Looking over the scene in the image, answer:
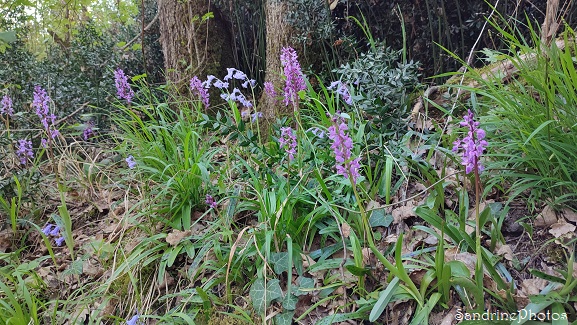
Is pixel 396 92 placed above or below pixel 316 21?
below

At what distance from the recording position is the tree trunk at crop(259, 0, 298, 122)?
10.3 feet

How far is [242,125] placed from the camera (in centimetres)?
213

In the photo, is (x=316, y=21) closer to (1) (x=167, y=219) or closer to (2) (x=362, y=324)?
(1) (x=167, y=219)

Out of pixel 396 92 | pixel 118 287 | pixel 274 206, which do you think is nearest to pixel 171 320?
pixel 118 287

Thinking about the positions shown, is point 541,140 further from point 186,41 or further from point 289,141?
point 186,41

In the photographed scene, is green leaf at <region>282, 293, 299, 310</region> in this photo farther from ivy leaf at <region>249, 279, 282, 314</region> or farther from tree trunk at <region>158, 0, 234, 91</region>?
tree trunk at <region>158, 0, 234, 91</region>

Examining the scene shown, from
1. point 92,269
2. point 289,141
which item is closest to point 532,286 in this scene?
point 289,141

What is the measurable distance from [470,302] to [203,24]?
11.0 ft

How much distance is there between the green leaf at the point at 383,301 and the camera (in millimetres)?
1353

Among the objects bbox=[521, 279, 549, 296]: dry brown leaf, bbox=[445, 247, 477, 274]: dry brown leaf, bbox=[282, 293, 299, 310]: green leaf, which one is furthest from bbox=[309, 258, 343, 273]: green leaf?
bbox=[521, 279, 549, 296]: dry brown leaf

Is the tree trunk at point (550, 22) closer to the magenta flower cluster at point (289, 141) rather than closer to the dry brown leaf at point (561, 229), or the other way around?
the dry brown leaf at point (561, 229)

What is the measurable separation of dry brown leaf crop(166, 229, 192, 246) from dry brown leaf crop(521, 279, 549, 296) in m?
1.50

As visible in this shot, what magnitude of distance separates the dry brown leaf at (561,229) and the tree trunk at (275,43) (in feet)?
6.39

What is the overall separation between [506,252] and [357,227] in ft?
1.91
